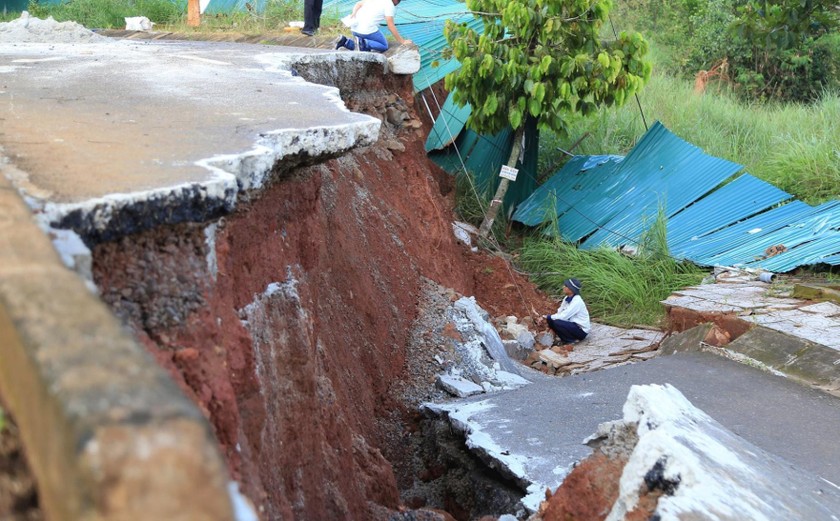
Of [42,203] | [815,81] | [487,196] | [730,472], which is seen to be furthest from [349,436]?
[815,81]

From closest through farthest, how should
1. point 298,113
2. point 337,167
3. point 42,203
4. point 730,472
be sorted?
point 42,203
point 730,472
point 298,113
point 337,167

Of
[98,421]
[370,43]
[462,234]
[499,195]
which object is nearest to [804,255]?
[499,195]

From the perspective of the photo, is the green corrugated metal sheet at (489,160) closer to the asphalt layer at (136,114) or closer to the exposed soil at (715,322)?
the exposed soil at (715,322)

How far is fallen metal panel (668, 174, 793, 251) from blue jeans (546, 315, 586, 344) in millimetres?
1631

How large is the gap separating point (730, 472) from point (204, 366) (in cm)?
175

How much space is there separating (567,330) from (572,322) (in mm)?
95

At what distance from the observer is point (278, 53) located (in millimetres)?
6992

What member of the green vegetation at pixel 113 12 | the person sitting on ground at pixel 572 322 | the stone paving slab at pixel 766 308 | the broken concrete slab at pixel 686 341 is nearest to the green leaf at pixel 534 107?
the person sitting on ground at pixel 572 322

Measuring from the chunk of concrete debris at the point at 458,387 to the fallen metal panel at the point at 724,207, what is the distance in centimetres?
443

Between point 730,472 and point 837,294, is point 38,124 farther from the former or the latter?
point 837,294

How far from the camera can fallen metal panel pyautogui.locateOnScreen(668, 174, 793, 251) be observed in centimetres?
948

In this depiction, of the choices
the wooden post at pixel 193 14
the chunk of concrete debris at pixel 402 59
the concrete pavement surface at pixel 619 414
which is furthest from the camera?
the wooden post at pixel 193 14

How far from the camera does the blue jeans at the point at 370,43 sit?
27.3ft

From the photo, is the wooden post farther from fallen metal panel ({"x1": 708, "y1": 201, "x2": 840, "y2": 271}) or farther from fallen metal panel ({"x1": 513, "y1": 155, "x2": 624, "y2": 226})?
fallen metal panel ({"x1": 708, "y1": 201, "x2": 840, "y2": 271})
